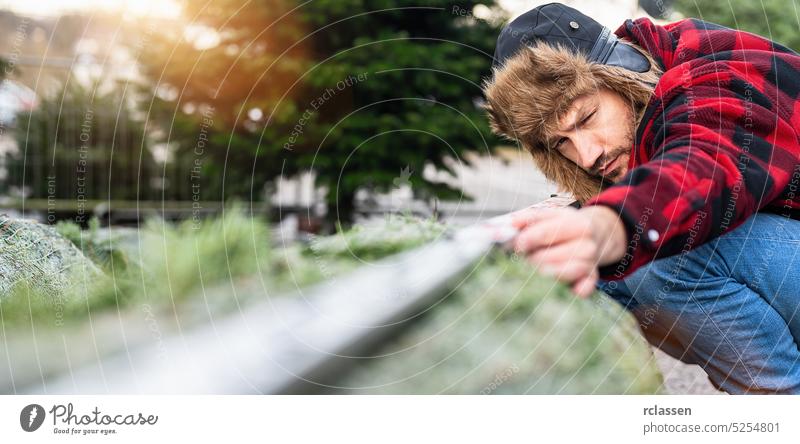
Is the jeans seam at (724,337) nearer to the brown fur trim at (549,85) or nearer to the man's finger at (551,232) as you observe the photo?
the brown fur trim at (549,85)

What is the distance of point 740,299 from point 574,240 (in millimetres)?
727

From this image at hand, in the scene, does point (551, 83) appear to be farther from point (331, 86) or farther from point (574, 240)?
point (331, 86)

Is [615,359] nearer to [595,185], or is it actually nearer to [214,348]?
[595,185]

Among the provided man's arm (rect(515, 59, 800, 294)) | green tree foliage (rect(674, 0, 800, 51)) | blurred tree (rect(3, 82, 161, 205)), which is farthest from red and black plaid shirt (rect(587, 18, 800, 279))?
blurred tree (rect(3, 82, 161, 205))

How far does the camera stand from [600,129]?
3.67ft

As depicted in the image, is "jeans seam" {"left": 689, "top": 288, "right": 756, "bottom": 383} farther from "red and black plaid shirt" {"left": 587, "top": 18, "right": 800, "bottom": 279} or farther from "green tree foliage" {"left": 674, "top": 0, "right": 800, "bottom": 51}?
"green tree foliage" {"left": 674, "top": 0, "right": 800, "bottom": 51}

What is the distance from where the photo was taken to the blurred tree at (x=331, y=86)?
272 centimetres

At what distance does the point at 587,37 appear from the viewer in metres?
1.11

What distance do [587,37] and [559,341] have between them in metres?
0.77

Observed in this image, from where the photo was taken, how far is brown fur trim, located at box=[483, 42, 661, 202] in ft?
3.58

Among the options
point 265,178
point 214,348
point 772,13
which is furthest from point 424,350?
point 265,178

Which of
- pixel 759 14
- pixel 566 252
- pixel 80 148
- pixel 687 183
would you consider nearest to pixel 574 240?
pixel 566 252
